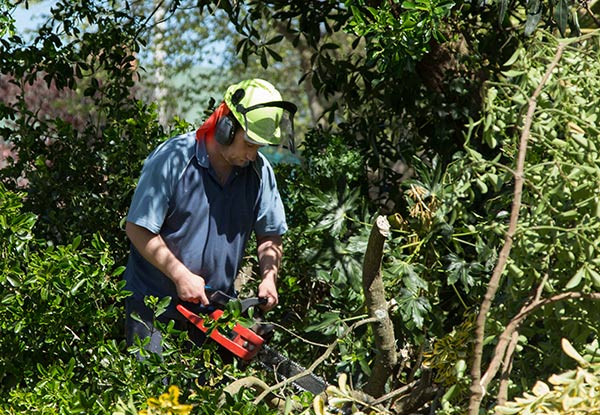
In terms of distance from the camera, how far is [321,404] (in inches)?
106

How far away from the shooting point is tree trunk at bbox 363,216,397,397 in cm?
352

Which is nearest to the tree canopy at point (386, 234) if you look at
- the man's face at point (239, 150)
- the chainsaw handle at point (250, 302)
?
the chainsaw handle at point (250, 302)

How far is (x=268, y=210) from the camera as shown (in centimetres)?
406

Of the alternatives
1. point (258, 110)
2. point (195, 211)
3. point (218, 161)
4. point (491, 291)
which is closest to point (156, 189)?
point (195, 211)

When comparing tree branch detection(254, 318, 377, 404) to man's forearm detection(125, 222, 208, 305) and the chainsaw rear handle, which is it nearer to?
the chainsaw rear handle

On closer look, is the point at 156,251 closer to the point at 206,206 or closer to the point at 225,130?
the point at 206,206

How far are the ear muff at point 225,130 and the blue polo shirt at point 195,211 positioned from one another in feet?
0.45

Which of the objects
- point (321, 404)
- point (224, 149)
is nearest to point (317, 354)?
point (224, 149)

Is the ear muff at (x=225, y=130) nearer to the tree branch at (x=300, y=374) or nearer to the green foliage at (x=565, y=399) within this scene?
the tree branch at (x=300, y=374)

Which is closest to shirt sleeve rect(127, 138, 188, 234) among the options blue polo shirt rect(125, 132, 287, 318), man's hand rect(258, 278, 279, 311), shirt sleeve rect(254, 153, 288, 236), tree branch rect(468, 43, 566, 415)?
blue polo shirt rect(125, 132, 287, 318)

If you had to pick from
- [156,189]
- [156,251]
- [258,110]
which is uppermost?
[258,110]

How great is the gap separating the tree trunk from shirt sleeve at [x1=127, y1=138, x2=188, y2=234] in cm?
81

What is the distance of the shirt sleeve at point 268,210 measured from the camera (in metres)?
4.05

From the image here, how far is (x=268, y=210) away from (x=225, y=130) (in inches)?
19.4
